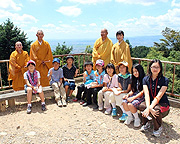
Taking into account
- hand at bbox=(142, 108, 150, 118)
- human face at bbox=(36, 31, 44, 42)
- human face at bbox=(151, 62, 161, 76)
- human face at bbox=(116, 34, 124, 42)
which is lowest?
hand at bbox=(142, 108, 150, 118)

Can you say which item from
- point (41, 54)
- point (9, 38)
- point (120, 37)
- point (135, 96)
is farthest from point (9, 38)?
point (135, 96)

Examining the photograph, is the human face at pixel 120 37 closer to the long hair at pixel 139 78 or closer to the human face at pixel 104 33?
the human face at pixel 104 33

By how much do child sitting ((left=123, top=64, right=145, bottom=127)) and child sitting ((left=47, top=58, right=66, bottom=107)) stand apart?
1.69m

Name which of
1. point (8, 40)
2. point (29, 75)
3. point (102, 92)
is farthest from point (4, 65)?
point (102, 92)

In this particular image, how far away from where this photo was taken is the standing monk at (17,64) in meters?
4.69

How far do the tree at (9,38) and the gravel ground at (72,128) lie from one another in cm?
934

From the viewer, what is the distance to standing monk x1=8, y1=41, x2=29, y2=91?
4688 mm

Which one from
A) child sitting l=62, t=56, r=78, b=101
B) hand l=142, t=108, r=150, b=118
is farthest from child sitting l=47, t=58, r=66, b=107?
hand l=142, t=108, r=150, b=118

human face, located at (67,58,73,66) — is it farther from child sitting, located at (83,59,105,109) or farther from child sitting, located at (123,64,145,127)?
child sitting, located at (123,64,145,127)

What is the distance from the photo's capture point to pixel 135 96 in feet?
10.4

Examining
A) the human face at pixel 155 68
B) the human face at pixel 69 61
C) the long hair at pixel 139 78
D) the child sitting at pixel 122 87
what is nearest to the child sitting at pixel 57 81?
the human face at pixel 69 61

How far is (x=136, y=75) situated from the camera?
3229 mm

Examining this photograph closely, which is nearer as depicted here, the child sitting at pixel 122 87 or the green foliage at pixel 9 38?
the child sitting at pixel 122 87

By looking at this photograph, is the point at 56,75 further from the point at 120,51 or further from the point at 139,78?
the point at 139,78
